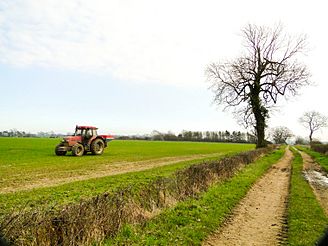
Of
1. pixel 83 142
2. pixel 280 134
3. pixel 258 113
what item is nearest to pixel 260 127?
pixel 258 113

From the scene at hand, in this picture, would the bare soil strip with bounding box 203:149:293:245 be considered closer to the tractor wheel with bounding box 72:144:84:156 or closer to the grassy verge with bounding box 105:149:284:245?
the grassy verge with bounding box 105:149:284:245

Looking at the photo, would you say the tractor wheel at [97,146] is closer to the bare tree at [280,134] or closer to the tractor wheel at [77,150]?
the tractor wheel at [77,150]

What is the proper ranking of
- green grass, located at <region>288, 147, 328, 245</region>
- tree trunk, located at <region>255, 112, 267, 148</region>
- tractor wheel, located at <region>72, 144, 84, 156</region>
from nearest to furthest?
green grass, located at <region>288, 147, 328, 245</region>, tractor wheel, located at <region>72, 144, 84, 156</region>, tree trunk, located at <region>255, 112, 267, 148</region>

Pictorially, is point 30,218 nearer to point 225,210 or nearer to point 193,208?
point 193,208

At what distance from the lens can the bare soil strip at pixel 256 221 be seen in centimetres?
754

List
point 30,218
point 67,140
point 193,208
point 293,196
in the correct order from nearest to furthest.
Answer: point 30,218, point 193,208, point 293,196, point 67,140

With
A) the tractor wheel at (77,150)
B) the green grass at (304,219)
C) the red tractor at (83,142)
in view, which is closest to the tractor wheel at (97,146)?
the red tractor at (83,142)

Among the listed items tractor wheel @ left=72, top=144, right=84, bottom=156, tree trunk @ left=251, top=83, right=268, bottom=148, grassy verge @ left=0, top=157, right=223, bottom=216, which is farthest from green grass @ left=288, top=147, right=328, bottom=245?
tree trunk @ left=251, top=83, right=268, bottom=148

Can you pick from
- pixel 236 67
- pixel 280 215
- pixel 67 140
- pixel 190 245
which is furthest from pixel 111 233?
pixel 236 67

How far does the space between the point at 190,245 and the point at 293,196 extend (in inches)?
297

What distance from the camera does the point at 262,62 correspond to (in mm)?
46375

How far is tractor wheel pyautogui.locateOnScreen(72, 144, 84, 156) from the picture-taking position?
32.7 meters

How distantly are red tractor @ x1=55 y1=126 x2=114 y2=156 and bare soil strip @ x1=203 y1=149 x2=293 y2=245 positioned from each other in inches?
908

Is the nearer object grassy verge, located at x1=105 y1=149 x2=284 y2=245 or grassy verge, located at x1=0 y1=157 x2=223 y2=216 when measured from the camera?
grassy verge, located at x1=105 y1=149 x2=284 y2=245
